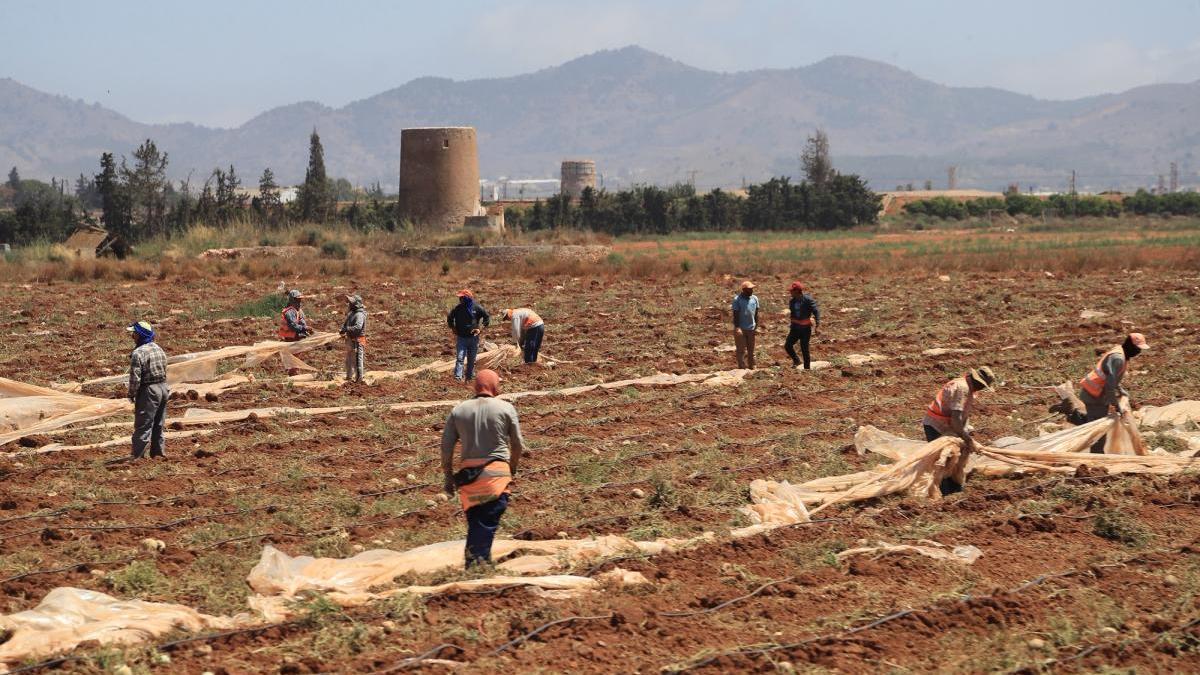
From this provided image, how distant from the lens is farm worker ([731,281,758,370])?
1656 cm

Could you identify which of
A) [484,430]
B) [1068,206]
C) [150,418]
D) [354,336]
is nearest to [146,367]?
[150,418]

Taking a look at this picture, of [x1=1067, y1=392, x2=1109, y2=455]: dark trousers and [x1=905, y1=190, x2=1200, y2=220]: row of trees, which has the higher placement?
[x1=905, y1=190, x2=1200, y2=220]: row of trees

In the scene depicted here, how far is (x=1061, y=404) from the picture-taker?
11797 mm

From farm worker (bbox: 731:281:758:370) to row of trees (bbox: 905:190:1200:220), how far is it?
65.3 metres

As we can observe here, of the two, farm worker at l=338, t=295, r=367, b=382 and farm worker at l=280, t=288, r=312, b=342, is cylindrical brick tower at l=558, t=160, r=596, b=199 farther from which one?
farm worker at l=338, t=295, r=367, b=382

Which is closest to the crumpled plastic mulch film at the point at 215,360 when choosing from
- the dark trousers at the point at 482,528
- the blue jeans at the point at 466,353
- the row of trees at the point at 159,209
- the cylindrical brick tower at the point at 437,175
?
the blue jeans at the point at 466,353

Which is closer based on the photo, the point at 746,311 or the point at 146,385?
the point at 146,385

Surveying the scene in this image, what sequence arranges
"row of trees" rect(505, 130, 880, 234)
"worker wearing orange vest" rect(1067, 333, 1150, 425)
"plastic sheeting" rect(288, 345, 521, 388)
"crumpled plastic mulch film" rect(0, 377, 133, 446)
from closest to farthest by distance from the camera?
"worker wearing orange vest" rect(1067, 333, 1150, 425) → "crumpled plastic mulch film" rect(0, 377, 133, 446) → "plastic sheeting" rect(288, 345, 521, 388) → "row of trees" rect(505, 130, 880, 234)

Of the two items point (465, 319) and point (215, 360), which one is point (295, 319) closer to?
point (215, 360)

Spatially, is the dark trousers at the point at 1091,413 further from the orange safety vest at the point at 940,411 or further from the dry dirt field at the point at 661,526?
the orange safety vest at the point at 940,411

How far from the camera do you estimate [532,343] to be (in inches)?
687

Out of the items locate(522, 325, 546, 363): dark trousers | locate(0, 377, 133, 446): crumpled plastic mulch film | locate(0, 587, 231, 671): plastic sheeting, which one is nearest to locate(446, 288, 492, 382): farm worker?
locate(522, 325, 546, 363): dark trousers

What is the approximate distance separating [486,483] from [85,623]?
7.23ft

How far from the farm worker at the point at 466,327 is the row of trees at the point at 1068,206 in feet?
220
